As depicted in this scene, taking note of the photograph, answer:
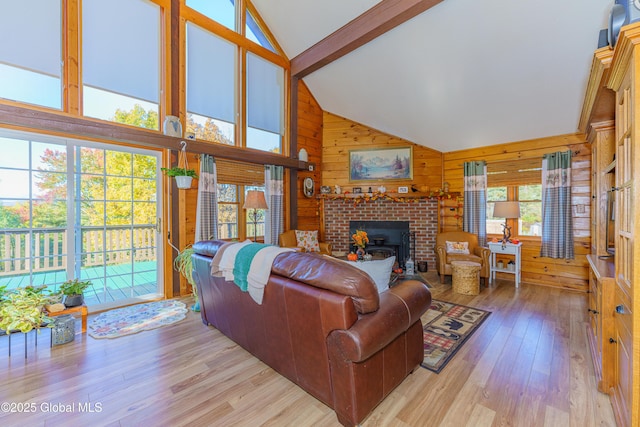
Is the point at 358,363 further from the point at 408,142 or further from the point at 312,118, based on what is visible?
the point at 312,118

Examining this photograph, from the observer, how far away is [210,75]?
4.36 metres

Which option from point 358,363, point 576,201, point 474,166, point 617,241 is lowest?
point 358,363

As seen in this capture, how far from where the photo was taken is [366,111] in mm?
5297

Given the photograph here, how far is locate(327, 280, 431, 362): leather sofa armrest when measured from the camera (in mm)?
1386

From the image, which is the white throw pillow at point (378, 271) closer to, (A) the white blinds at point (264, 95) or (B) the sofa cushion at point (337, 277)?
(B) the sofa cushion at point (337, 277)

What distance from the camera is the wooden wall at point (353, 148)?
5.53 meters

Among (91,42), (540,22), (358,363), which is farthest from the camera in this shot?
(91,42)

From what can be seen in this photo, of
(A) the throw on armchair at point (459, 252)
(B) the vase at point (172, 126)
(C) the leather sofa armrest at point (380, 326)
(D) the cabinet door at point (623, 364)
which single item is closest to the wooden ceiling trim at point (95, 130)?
(B) the vase at point (172, 126)

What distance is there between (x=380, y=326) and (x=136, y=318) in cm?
296

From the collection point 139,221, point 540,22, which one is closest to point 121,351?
point 139,221

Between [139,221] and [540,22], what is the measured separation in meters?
5.16

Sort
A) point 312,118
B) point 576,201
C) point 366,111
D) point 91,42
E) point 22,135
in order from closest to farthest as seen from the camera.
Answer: point 22,135 < point 91,42 < point 576,201 < point 366,111 < point 312,118

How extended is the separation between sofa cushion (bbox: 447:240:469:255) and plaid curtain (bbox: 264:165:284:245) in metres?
3.09

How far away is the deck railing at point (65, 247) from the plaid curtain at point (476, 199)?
520 centimetres
